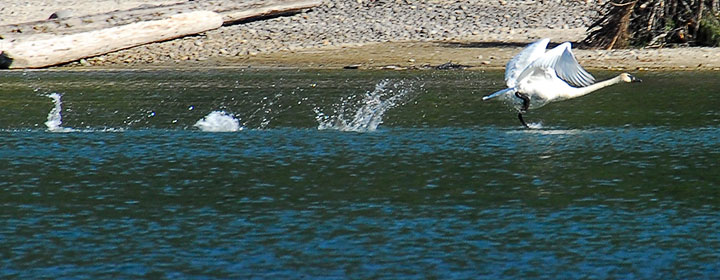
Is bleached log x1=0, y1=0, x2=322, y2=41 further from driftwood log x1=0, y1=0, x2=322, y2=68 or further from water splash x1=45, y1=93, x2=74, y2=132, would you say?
water splash x1=45, y1=93, x2=74, y2=132

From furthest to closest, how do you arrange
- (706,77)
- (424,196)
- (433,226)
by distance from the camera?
(706,77)
(424,196)
(433,226)

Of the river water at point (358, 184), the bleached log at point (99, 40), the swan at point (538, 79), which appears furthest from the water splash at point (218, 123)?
the bleached log at point (99, 40)

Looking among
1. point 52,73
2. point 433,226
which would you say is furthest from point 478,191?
point 52,73

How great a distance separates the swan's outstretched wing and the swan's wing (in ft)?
0.31

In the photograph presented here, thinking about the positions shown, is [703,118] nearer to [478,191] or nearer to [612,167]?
[612,167]

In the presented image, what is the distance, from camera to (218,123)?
65.7ft

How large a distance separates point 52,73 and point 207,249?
17.9m

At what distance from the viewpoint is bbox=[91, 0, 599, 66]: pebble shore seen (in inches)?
1226

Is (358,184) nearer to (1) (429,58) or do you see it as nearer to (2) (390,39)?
(1) (429,58)

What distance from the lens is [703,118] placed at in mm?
19656

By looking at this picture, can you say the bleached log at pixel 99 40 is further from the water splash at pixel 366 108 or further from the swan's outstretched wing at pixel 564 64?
the swan's outstretched wing at pixel 564 64

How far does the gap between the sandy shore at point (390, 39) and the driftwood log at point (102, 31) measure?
0.45m

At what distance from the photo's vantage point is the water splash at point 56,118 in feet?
64.5

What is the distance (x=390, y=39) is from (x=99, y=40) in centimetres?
736
